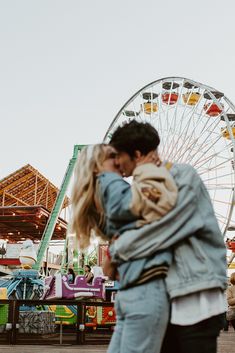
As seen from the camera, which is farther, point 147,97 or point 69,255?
point 69,255

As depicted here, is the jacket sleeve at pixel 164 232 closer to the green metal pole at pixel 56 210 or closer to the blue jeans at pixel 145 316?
the blue jeans at pixel 145 316

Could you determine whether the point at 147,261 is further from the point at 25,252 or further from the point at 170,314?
the point at 25,252

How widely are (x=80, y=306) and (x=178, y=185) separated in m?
6.38

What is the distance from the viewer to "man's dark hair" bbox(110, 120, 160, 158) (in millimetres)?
1802

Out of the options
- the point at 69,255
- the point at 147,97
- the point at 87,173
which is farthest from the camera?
the point at 69,255

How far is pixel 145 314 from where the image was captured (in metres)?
1.63

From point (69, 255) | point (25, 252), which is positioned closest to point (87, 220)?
point (25, 252)

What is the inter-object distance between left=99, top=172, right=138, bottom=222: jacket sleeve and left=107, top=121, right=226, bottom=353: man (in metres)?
0.06

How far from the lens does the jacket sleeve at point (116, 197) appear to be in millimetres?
1711

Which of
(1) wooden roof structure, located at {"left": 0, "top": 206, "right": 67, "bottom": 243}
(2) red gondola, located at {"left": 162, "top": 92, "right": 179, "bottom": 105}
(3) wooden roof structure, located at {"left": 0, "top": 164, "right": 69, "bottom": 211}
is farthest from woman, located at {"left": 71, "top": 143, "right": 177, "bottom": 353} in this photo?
(3) wooden roof structure, located at {"left": 0, "top": 164, "right": 69, "bottom": 211}

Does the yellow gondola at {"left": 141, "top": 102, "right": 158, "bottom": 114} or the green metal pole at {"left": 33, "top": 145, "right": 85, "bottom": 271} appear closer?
the green metal pole at {"left": 33, "top": 145, "right": 85, "bottom": 271}

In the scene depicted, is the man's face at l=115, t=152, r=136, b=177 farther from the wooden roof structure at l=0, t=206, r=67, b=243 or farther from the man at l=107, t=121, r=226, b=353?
the wooden roof structure at l=0, t=206, r=67, b=243

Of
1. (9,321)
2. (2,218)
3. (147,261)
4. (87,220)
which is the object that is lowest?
(9,321)

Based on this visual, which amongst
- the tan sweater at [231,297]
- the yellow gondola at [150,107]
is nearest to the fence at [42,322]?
the tan sweater at [231,297]
